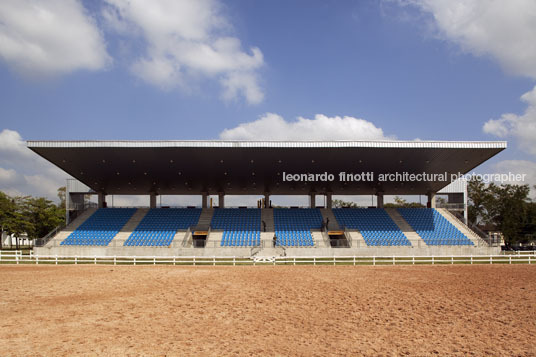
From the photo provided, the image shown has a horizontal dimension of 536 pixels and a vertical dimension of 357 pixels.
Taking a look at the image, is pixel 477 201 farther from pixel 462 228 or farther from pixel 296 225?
pixel 296 225

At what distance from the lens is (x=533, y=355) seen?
7984 millimetres

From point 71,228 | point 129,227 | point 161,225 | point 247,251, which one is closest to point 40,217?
point 71,228

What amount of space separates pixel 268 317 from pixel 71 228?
4030 cm

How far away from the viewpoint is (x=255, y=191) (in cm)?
5469

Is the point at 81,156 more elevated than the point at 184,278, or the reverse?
the point at 81,156

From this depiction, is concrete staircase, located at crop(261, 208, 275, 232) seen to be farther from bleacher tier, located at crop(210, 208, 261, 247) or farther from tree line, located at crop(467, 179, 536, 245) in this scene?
tree line, located at crop(467, 179, 536, 245)

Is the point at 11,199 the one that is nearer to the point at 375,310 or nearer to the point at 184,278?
the point at 184,278

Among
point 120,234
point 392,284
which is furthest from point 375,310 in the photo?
point 120,234

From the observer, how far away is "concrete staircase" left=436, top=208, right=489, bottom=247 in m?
41.2

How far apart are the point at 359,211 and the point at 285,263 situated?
22666mm

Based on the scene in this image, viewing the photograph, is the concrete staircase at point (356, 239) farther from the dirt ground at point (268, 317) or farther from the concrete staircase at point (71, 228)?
the concrete staircase at point (71, 228)

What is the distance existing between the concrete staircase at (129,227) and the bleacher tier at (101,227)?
48 centimetres

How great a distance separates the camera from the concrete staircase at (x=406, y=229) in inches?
1607

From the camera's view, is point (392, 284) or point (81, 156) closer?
point (392, 284)
